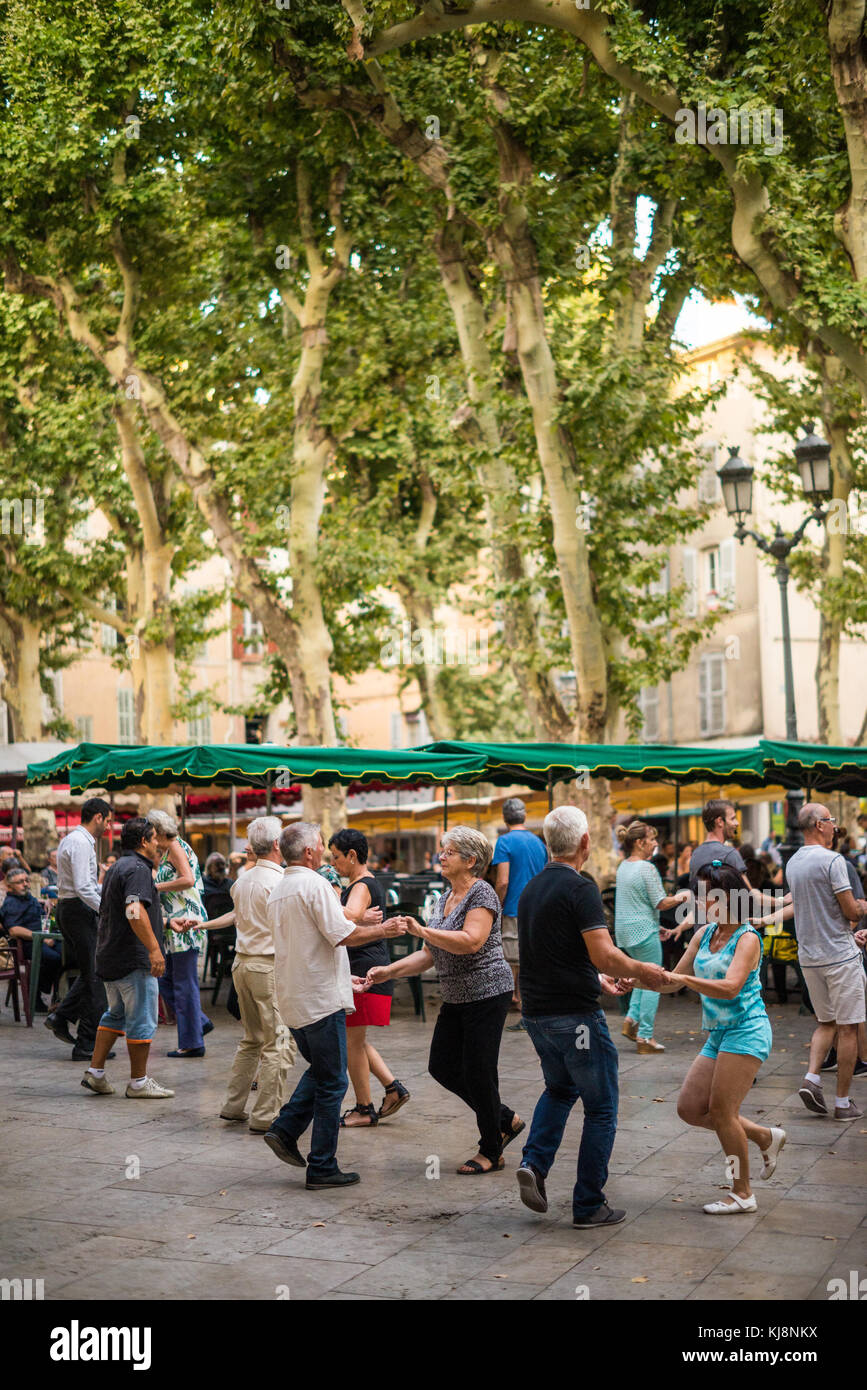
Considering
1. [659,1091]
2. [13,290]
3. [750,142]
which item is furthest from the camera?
[13,290]

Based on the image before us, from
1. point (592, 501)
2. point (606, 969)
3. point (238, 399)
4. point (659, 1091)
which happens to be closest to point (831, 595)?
point (592, 501)

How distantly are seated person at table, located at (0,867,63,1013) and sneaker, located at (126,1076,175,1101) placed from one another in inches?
175

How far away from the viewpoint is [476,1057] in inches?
294

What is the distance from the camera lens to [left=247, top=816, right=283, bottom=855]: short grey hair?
897 cm

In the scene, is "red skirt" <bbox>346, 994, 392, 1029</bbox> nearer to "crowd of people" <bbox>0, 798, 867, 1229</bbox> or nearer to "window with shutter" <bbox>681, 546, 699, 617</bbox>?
"crowd of people" <bbox>0, 798, 867, 1229</bbox>

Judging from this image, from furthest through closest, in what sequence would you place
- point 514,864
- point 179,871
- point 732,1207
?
point 514,864 → point 179,871 → point 732,1207

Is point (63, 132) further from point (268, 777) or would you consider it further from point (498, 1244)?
point (498, 1244)

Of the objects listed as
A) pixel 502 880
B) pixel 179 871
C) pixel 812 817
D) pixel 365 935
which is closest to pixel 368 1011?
pixel 365 935

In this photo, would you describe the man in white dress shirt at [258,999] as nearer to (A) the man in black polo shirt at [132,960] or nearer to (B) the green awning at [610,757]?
(A) the man in black polo shirt at [132,960]

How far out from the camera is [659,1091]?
999 centimetres

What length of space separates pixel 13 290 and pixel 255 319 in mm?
3739

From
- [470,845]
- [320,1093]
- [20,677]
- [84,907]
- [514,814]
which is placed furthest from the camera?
[20,677]

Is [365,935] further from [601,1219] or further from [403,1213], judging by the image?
[601,1219]

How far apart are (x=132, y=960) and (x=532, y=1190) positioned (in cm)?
406
